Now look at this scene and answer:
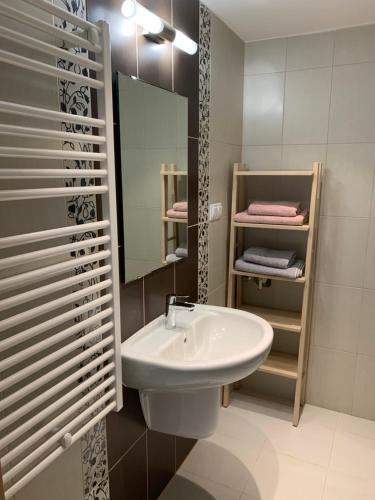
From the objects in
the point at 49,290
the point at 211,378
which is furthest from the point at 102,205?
the point at 211,378

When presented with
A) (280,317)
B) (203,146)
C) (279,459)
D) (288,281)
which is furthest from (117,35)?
(279,459)

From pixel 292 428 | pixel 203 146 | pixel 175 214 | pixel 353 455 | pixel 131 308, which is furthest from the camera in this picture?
pixel 292 428

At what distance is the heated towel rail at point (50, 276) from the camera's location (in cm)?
82

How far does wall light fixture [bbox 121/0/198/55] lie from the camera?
4.07ft

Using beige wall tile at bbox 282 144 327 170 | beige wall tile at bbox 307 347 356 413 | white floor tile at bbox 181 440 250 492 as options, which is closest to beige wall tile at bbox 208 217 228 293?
beige wall tile at bbox 282 144 327 170

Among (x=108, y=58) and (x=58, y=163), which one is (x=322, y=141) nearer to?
(x=108, y=58)

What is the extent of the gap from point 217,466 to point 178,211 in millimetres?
1378

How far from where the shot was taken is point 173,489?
6.09 feet

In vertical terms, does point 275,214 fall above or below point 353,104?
below

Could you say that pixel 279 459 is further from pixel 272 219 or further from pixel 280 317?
pixel 272 219

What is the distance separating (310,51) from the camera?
7.05 ft

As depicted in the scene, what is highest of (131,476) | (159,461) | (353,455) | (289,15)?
(289,15)

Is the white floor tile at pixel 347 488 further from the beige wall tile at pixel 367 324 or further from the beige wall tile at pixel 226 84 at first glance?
the beige wall tile at pixel 226 84

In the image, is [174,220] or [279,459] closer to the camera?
[174,220]
